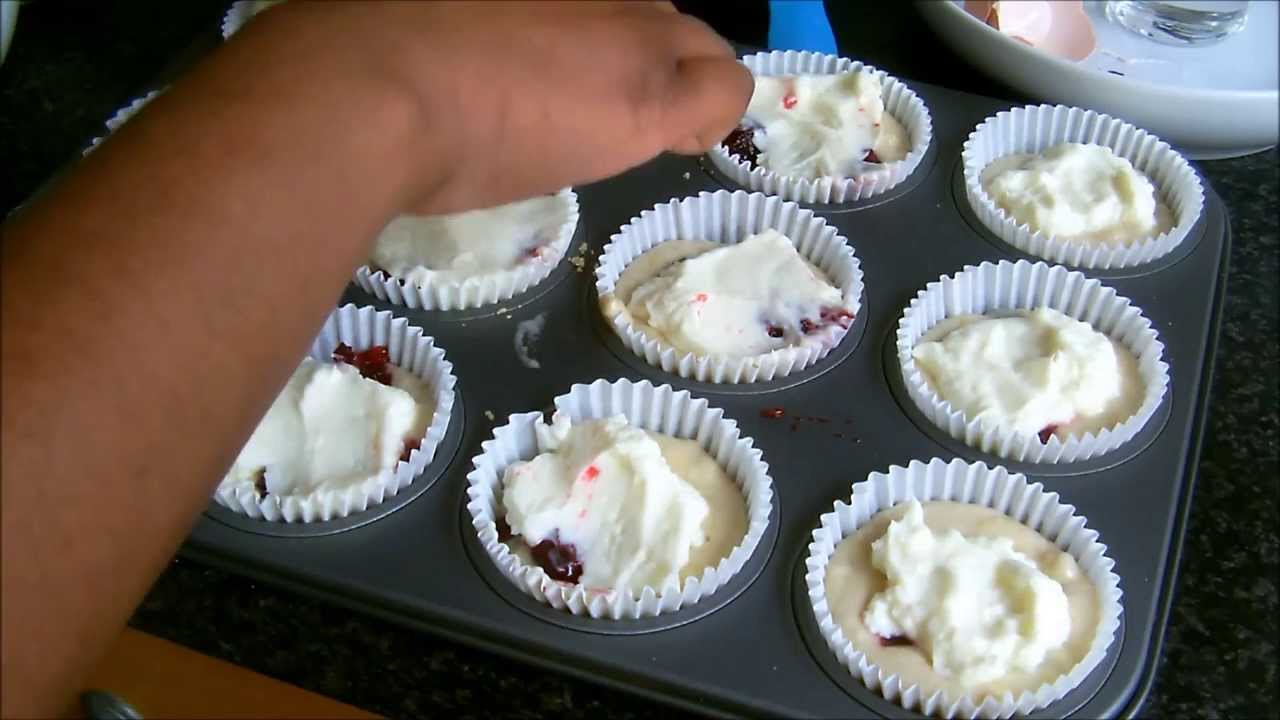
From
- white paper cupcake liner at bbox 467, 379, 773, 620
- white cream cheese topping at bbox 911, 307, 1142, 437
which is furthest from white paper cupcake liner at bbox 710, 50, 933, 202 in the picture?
white paper cupcake liner at bbox 467, 379, 773, 620

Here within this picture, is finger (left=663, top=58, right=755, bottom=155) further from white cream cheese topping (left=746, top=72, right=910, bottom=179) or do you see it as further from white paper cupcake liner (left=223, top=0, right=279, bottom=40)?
white paper cupcake liner (left=223, top=0, right=279, bottom=40)

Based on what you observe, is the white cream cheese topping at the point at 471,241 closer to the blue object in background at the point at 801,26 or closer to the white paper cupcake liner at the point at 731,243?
the white paper cupcake liner at the point at 731,243

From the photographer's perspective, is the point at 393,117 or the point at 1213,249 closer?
the point at 393,117

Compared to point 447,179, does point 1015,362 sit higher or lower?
lower

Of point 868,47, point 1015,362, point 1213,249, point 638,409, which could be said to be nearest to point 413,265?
point 638,409

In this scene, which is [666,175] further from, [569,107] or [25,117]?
[25,117]

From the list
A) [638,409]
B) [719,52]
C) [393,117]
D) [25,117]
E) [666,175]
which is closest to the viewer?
[393,117]
